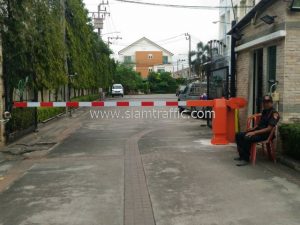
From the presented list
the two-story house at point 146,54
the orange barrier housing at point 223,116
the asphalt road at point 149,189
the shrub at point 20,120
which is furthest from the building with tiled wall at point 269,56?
the two-story house at point 146,54

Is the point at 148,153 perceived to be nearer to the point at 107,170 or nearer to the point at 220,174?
the point at 107,170

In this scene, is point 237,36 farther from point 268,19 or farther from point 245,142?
point 245,142

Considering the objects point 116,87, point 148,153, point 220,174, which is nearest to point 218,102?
point 148,153

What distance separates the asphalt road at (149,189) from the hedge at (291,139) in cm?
43

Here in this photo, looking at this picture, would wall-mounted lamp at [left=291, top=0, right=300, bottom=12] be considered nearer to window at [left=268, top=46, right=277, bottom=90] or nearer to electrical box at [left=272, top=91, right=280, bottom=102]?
window at [left=268, top=46, right=277, bottom=90]

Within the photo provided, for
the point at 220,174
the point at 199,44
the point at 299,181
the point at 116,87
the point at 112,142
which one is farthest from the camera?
the point at 199,44

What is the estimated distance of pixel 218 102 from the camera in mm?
12469

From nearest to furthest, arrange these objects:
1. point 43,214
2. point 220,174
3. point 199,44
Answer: point 43,214
point 220,174
point 199,44

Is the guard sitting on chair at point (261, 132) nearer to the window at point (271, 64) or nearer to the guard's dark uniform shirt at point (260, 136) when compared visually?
the guard's dark uniform shirt at point (260, 136)

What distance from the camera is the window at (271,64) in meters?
10.6

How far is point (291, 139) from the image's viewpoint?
890 cm

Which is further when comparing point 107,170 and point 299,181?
point 107,170

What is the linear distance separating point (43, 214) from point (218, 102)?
7.33 metres

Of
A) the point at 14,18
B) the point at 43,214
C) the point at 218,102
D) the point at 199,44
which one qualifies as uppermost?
the point at 199,44
